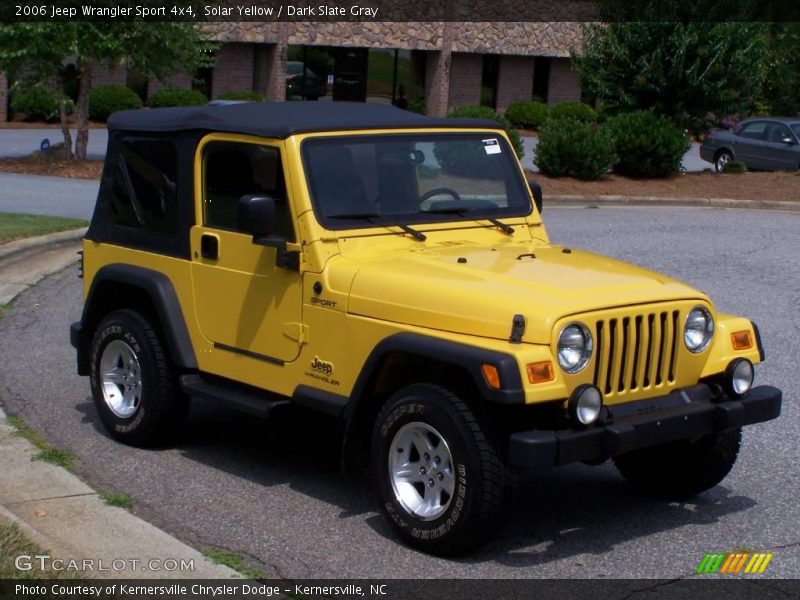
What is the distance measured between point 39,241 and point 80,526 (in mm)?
8942

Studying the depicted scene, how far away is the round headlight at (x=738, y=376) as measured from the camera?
6082 millimetres

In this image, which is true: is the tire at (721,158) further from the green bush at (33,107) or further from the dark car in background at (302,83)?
the green bush at (33,107)

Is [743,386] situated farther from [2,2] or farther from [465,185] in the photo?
[2,2]

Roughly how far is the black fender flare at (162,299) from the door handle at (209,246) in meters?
0.36

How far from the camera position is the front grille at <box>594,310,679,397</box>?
5672 millimetres

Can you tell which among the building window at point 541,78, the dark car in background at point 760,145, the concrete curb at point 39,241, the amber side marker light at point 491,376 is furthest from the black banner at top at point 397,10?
the amber side marker light at point 491,376

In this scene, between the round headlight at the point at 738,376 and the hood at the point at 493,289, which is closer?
the hood at the point at 493,289

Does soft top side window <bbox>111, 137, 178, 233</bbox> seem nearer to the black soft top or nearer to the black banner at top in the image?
the black soft top

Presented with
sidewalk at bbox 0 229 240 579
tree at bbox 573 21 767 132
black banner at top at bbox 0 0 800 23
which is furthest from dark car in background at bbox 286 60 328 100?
sidewalk at bbox 0 229 240 579

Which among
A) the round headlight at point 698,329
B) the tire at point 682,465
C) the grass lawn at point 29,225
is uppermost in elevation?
the round headlight at point 698,329

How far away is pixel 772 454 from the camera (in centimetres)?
748

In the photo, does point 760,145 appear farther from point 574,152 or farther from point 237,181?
point 237,181

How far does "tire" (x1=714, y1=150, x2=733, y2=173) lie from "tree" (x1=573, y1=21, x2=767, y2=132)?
2.92m

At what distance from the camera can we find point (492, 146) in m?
7.30
